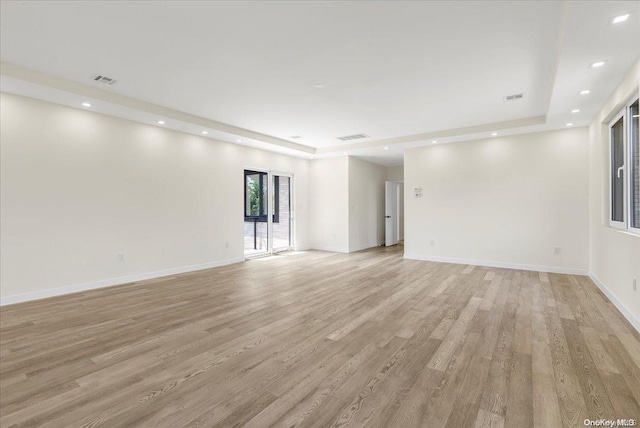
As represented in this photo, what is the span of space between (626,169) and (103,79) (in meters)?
6.48

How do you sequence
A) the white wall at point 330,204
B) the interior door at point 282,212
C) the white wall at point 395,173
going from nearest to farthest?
the interior door at point 282,212 < the white wall at point 330,204 < the white wall at point 395,173

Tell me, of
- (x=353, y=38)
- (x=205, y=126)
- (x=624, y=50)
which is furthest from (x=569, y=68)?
(x=205, y=126)

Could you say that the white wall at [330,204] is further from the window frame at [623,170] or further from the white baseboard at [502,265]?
the window frame at [623,170]

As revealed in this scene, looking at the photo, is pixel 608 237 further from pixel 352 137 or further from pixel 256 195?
pixel 256 195

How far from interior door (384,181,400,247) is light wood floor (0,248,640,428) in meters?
5.34

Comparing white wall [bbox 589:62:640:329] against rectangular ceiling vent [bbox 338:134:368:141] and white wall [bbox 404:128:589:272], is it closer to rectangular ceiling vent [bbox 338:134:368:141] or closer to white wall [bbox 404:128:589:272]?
white wall [bbox 404:128:589:272]

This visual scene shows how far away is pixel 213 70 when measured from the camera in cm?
361

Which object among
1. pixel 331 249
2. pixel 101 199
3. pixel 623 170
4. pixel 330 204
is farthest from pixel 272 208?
pixel 623 170

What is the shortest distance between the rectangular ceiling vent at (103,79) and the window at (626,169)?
6.08 m

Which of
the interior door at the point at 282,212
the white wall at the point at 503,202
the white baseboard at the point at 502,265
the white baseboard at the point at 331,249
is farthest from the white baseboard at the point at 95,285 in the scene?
the white wall at the point at 503,202

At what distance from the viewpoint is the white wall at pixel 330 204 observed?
839 cm

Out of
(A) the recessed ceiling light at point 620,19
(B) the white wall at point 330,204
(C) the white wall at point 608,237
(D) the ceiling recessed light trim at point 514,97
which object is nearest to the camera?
(A) the recessed ceiling light at point 620,19

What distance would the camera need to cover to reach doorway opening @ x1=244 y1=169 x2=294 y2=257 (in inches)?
311

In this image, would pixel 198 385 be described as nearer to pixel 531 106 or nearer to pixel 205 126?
pixel 205 126
